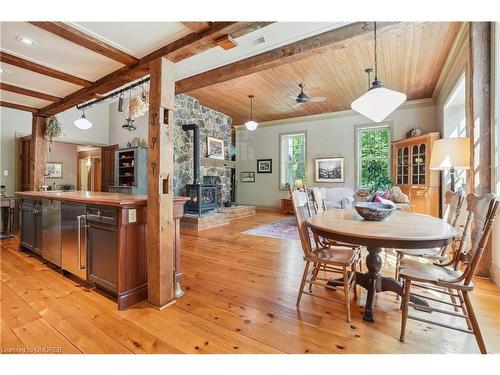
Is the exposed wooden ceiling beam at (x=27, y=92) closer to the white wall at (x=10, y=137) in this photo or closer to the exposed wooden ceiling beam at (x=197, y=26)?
the white wall at (x=10, y=137)

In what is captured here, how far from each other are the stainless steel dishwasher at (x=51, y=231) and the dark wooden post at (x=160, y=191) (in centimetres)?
147

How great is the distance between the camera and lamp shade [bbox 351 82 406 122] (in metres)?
2.16

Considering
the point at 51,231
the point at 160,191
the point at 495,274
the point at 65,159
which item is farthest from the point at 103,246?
the point at 65,159

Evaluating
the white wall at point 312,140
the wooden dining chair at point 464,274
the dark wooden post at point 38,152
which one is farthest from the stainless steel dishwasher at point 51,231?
the white wall at point 312,140

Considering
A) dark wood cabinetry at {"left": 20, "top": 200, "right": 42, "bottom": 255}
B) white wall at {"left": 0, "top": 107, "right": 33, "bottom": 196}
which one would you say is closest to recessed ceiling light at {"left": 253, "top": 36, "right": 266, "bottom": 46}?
dark wood cabinetry at {"left": 20, "top": 200, "right": 42, "bottom": 255}

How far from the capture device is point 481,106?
2.56 m

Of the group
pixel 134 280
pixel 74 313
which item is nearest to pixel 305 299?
pixel 134 280

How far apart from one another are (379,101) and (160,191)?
86.3 inches

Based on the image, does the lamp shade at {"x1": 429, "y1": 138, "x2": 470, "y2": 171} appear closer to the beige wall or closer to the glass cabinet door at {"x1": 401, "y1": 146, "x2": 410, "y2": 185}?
the beige wall

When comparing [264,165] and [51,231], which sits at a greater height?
[264,165]

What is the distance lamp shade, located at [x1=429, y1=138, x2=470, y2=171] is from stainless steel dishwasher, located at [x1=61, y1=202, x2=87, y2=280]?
4.14 metres

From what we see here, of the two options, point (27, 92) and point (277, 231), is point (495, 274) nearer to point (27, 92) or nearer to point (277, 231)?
point (277, 231)
